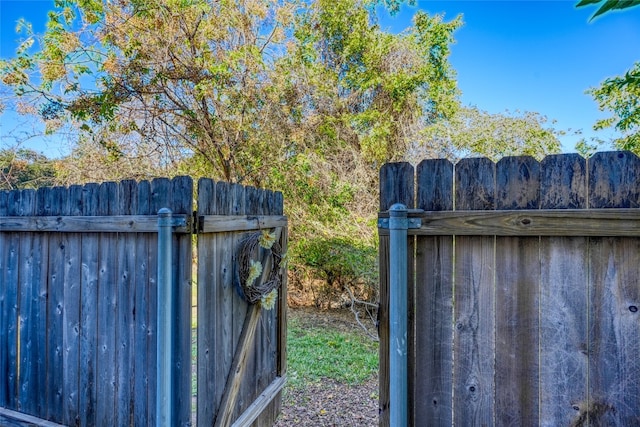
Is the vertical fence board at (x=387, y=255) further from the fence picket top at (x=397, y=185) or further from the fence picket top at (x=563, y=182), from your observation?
the fence picket top at (x=563, y=182)

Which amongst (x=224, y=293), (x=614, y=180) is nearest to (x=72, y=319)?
(x=224, y=293)

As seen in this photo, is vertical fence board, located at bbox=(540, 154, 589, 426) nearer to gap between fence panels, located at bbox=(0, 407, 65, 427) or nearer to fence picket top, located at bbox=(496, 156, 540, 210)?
fence picket top, located at bbox=(496, 156, 540, 210)

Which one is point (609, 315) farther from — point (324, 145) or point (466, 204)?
point (324, 145)

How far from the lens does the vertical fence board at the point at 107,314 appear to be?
207 cm

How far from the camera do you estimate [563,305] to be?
1.39 metres

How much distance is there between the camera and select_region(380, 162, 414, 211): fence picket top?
1564 millimetres

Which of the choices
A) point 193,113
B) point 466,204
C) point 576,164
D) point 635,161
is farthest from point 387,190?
point 193,113

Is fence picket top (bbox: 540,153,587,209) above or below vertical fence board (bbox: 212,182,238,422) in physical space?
above

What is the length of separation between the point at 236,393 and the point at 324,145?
5286mm

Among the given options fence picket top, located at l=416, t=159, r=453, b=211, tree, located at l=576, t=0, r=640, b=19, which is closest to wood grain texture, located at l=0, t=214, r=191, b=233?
fence picket top, located at l=416, t=159, r=453, b=211

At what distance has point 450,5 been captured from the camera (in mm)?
7699

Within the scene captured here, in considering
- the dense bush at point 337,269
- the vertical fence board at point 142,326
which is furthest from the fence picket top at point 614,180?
the dense bush at point 337,269

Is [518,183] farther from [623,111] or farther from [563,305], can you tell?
[623,111]

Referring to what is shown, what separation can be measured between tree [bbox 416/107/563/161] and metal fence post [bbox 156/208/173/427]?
5525 millimetres
